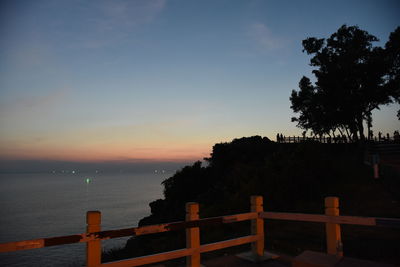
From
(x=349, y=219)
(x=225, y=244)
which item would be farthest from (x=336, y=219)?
(x=225, y=244)

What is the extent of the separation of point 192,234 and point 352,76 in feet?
126

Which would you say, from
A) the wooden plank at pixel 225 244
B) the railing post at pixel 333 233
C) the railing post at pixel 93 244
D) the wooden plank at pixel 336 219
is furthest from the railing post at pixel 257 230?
the railing post at pixel 93 244

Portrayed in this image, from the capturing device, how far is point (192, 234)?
203 inches

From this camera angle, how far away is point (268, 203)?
50.6ft

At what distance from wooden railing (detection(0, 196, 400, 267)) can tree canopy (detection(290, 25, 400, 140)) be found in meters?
35.4

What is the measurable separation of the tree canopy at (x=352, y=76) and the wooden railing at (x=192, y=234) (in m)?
35.4

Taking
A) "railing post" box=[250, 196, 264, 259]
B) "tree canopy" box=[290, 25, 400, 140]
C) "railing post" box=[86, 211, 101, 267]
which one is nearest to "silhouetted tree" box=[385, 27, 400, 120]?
"tree canopy" box=[290, 25, 400, 140]

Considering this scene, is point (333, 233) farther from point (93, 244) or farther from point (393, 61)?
point (393, 61)

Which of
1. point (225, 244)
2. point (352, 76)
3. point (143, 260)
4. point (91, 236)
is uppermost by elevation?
point (352, 76)

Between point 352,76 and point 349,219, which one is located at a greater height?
point 352,76

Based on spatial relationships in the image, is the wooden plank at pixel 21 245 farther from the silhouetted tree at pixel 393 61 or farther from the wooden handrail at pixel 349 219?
the silhouetted tree at pixel 393 61

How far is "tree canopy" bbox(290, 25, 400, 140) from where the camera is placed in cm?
3759

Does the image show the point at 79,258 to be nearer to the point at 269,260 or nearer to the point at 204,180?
the point at 204,180

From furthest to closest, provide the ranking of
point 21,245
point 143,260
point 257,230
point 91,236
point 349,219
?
point 257,230, point 349,219, point 143,260, point 91,236, point 21,245
